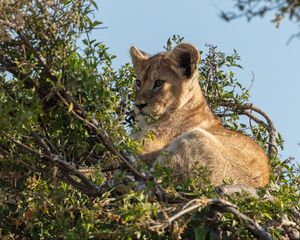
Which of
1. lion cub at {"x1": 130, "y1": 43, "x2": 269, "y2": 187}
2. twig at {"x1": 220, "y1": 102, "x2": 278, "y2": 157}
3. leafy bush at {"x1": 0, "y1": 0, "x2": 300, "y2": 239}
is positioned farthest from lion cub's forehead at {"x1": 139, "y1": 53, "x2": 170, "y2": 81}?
leafy bush at {"x1": 0, "y1": 0, "x2": 300, "y2": 239}

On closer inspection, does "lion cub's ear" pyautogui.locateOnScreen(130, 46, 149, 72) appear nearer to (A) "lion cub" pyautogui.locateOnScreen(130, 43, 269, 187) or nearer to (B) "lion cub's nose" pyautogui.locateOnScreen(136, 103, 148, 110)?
(A) "lion cub" pyautogui.locateOnScreen(130, 43, 269, 187)

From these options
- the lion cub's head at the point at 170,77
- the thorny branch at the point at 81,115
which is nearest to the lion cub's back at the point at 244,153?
the lion cub's head at the point at 170,77

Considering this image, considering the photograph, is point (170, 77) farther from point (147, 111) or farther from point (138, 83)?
point (147, 111)

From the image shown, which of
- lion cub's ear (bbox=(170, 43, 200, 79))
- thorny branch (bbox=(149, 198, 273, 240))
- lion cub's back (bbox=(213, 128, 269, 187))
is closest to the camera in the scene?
thorny branch (bbox=(149, 198, 273, 240))

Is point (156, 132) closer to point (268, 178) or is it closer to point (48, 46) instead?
point (268, 178)

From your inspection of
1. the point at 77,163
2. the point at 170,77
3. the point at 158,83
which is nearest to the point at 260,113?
the point at 170,77

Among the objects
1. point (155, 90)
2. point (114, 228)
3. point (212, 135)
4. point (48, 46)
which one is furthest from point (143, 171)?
point (155, 90)

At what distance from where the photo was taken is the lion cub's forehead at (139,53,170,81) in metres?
11.2

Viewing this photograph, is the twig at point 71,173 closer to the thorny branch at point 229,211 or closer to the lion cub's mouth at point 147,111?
the thorny branch at point 229,211

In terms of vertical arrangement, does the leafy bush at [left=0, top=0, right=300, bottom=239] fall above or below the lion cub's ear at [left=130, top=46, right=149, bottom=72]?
below

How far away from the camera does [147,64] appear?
11.4 metres

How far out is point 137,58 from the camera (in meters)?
11.6

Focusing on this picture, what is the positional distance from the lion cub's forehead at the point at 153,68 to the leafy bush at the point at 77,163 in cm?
249

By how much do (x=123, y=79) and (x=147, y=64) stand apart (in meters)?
0.41
